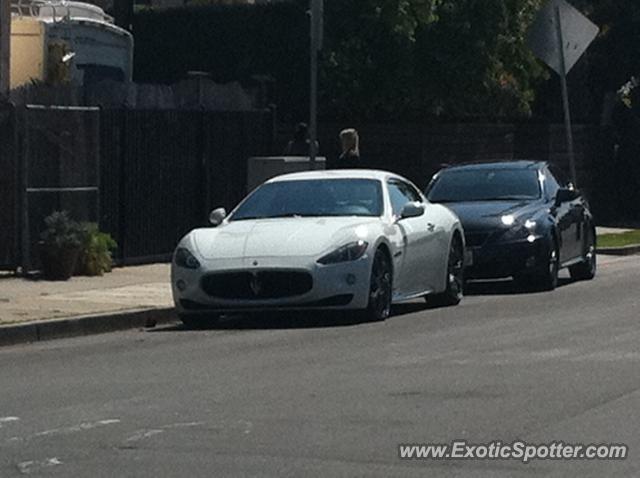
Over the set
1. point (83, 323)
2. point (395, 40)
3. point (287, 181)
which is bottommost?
point (83, 323)

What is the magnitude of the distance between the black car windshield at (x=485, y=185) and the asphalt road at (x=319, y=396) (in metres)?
4.37

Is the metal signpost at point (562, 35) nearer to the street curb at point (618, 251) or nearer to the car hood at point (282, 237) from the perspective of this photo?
the street curb at point (618, 251)

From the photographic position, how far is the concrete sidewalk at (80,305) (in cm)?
1599

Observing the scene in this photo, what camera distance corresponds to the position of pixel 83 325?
16.4 meters

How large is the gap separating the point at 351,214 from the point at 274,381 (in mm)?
5205

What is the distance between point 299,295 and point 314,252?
394mm

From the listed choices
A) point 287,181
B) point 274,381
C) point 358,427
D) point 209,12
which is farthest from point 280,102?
point 358,427

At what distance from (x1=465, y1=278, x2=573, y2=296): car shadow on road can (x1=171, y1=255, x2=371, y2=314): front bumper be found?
466 centimetres

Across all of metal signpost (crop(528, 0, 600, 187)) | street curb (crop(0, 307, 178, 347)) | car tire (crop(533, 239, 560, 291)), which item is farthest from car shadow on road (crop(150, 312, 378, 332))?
metal signpost (crop(528, 0, 600, 187))

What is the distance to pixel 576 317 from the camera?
1677cm

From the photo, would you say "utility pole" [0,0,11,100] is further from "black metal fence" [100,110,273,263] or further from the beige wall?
"black metal fence" [100,110,273,263]

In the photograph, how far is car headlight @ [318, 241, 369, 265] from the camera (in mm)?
16031

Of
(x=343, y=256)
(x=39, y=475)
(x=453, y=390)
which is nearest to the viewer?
(x=39, y=475)

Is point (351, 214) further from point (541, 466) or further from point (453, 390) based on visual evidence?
point (541, 466)
